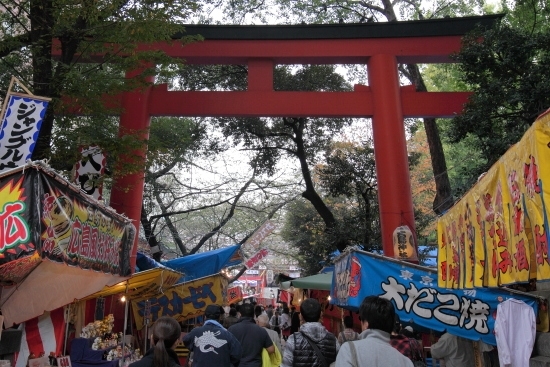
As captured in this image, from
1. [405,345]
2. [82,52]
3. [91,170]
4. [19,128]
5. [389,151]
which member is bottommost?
[405,345]

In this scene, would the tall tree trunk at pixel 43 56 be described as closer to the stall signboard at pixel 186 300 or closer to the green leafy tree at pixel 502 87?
the stall signboard at pixel 186 300

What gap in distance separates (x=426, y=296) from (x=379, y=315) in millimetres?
3878

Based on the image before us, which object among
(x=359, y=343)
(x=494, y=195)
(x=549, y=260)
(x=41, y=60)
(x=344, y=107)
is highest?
(x=344, y=107)

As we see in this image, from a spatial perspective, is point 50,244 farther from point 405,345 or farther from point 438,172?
point 438,172

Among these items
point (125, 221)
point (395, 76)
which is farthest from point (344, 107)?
point (125, 221)

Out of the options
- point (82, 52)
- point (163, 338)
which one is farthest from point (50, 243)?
point (82, 52)

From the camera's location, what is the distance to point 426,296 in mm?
6688

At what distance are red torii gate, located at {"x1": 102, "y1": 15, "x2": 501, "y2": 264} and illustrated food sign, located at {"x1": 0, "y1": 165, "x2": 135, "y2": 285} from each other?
5.58m

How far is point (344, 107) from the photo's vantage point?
38.5ft

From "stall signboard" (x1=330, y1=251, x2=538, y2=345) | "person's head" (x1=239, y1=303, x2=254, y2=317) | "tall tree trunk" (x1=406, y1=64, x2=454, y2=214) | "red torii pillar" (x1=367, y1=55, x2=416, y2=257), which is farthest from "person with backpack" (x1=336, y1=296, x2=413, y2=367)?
"tall tree trunk" (x1=406, y1=64, x2=454, y2=214)

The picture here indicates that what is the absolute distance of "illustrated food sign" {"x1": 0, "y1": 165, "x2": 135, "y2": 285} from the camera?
388 centimetres

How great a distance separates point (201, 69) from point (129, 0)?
8.43m

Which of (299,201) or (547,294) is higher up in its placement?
(299,201)

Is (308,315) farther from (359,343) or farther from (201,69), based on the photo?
(201,69)
